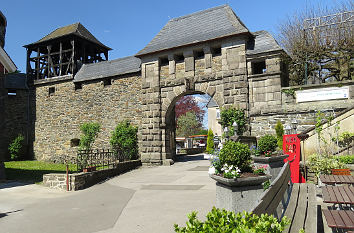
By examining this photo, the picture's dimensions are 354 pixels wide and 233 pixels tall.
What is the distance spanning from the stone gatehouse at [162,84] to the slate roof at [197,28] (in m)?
0.06

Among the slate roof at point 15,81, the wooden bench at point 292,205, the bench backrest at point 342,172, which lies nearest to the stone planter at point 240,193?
the wooden bench at point 292,205

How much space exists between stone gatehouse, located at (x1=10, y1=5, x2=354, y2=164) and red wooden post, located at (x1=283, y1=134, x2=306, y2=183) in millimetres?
3748

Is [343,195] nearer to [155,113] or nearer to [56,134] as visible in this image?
[155,113]

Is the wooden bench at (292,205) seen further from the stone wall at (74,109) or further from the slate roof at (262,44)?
the stone wall at (74,109)

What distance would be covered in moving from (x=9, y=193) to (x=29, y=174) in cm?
436

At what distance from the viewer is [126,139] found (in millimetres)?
16141

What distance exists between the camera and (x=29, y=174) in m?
13.6

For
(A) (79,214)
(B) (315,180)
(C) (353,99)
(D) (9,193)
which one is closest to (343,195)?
(B) (315,180)

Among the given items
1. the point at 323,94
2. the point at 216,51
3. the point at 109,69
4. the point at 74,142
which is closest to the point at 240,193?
the point at 323,94

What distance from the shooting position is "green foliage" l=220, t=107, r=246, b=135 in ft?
42.8

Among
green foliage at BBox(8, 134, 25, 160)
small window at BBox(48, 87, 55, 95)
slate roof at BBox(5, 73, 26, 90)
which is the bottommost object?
green foliage at BBox(8, 134, 25, 160)

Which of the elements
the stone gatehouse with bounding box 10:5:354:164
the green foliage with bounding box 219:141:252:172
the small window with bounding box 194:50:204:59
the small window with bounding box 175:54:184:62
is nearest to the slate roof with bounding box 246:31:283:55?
the stone gatehouse with bounding box 10:5:354:164

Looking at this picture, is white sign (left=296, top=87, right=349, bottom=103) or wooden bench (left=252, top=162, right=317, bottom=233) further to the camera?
white sign (left=296, top=87, right=349, bottom=103)

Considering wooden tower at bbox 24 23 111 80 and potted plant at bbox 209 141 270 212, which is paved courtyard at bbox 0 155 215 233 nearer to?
potted plant at bbox 209 141 270 212
